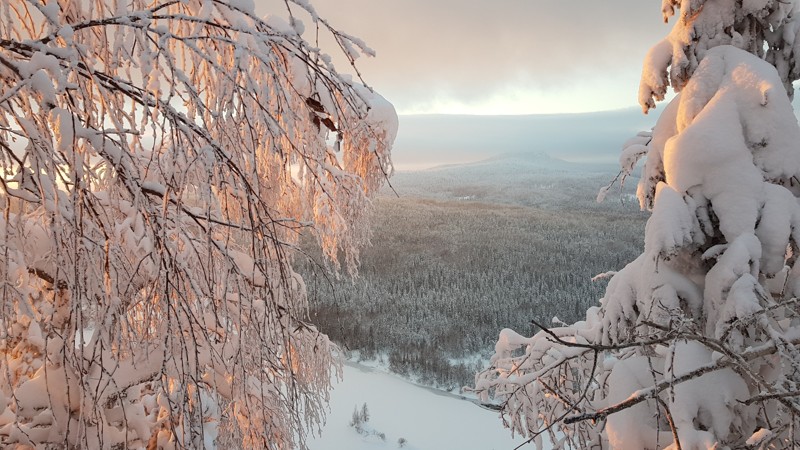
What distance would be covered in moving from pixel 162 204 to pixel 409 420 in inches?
535

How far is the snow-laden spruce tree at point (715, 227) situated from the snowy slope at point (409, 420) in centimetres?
902

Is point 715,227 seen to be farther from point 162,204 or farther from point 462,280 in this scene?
point 462,280

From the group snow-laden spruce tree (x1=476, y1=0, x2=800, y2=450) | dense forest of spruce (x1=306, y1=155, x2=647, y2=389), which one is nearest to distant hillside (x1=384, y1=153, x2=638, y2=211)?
dense forest of spruce (x1=306, y1=155, x2=647, y2=389)

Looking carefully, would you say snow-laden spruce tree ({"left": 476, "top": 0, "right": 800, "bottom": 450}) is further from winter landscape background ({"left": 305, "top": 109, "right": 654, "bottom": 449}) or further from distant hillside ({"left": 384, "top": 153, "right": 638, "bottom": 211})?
distant hillside ({"left": 384, "top": 153, "right": 638, "bottom": 211})

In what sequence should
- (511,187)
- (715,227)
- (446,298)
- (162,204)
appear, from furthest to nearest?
(511,187)
(446,298)
(715,227)
(162,204)

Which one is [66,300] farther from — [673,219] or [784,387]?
[673,219]

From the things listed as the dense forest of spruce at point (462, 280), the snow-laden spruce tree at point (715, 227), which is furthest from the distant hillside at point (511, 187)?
the snow-laden spruce tree at point (715, 227)

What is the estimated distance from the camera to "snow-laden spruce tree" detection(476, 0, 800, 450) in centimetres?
287

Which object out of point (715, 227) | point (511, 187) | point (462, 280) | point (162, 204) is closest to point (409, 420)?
point (715, 227)

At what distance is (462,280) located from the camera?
3419cm

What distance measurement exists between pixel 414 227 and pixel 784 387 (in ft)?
160

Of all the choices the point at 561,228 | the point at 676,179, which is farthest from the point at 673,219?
the point at 561,228

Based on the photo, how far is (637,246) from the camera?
1694 inches

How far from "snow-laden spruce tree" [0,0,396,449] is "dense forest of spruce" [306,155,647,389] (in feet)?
13.6
